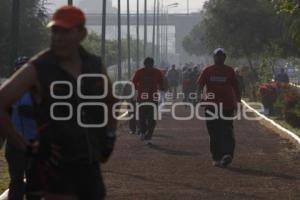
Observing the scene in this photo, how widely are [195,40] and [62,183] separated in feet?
332

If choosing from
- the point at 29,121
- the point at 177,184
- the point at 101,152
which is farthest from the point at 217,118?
the point at 101,152

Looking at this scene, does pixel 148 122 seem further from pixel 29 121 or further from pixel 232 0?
pixel 232 0

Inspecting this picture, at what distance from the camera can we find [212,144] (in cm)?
1515

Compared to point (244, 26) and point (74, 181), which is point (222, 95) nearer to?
point (74, 181)

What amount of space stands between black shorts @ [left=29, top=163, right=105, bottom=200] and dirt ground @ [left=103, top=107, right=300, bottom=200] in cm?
541

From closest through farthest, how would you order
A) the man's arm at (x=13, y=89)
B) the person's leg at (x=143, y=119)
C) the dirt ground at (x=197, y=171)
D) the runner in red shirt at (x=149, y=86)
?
1. the man's arm at (x=13, y=89)
2. the dirt ground at (x=197, y=171)
3. the runner in red shirt at (x=149, y=86)
4. the person's leg at (x=143, y=119)

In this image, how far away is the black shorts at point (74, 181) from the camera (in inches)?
225

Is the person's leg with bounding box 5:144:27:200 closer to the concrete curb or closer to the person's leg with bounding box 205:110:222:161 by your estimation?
the person's leg with bounding box 205:110:222:161

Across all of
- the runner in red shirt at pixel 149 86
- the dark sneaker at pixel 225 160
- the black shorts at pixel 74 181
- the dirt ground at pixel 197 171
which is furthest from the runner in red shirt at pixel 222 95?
the black shorts at pixel 74 181

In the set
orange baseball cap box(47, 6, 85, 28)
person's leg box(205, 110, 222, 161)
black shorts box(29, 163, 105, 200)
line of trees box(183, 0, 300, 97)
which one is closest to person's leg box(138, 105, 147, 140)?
person's leg box(205, 110, 222, 161)

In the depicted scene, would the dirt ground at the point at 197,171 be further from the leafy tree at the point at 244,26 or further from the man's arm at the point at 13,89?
the leafy tree at the point at 244,26

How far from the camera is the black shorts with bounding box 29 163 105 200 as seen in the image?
5.72 meters

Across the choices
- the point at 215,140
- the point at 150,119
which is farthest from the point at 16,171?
the point at 150,119

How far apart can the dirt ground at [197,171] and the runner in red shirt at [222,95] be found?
0.27 metres
